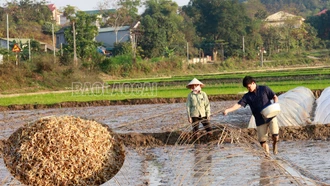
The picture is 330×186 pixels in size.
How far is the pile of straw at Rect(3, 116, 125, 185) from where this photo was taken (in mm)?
5402

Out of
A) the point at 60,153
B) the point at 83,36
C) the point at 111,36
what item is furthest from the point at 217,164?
the point at 111,36

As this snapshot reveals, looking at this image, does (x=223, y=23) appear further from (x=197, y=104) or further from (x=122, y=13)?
(x=197, y=104)

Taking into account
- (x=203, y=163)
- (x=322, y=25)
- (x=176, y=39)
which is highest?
(x=322, y=25)

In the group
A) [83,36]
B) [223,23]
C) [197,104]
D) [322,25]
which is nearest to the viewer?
[197,104]

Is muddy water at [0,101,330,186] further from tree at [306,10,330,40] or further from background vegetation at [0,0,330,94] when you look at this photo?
tree at [306,10,330,40]

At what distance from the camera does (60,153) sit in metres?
5.40

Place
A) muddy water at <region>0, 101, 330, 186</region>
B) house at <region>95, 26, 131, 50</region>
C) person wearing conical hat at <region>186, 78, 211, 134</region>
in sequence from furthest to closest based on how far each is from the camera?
house at <region>95, 26, 131, 50</region>, person wearing conical hat at <region>186, 78, 211, 134</region>, muddy water at <region>0, 101, 330, 186</region>

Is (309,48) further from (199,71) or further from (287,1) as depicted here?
(287,1)

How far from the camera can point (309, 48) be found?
67875 millimetres

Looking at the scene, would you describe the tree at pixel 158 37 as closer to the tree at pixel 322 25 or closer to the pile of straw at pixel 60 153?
the tree at pixel 322 25

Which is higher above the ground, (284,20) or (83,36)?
(284,20)

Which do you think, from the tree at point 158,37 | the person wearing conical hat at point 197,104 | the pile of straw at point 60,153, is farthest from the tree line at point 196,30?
the pile of straw at point 60,153

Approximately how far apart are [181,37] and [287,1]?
88.5 meters

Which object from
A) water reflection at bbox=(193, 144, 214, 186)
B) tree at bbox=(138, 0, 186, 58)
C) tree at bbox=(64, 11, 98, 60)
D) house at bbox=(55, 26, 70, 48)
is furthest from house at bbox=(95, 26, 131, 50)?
water reflection at bbox=(193, 144, 214, 186)
